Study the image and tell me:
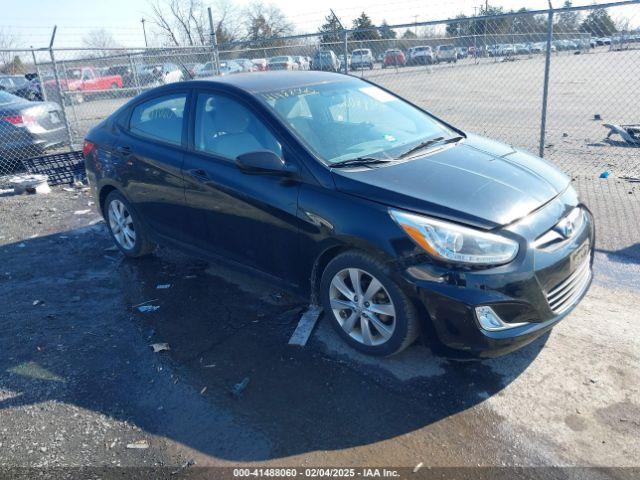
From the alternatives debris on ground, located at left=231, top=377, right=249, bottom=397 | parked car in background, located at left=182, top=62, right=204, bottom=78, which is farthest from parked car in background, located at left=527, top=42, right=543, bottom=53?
debris on ground, located at left=231, top=377, right=249, bottom=397

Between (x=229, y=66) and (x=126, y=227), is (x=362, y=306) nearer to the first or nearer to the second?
(x=126, y=227)

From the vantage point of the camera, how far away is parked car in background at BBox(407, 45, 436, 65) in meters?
14.5

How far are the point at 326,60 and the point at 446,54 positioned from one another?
4.66 meters

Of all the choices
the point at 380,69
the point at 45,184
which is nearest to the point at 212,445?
the point at 45,184

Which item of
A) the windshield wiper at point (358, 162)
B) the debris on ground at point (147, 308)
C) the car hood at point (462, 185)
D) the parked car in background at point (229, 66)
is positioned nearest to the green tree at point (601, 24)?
the car hood at point (462, 185)

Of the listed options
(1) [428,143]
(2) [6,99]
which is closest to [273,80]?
(1) [428,143]

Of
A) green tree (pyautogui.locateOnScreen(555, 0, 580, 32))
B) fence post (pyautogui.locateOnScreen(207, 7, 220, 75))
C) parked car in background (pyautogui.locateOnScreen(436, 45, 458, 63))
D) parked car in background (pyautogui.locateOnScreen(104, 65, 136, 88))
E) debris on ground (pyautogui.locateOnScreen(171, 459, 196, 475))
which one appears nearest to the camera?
debris on ground (pyautogui.locateOnScreen(171, 459, 196, 475))

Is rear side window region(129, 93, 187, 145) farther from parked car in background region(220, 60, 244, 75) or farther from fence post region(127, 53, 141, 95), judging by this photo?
parked car in background region(220, 60, 244, 75)

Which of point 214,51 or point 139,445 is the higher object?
point 214,51

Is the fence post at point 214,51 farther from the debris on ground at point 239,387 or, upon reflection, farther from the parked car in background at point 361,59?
the debris on ground at point 239,387

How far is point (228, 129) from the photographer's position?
4109 millimetres

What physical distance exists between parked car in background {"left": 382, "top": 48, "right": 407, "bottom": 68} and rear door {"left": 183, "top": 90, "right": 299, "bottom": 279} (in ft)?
33.9

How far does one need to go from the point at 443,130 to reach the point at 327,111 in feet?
3.45

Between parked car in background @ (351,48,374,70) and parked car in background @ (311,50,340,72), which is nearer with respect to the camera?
parked car in background @ (311,50,340,72)
